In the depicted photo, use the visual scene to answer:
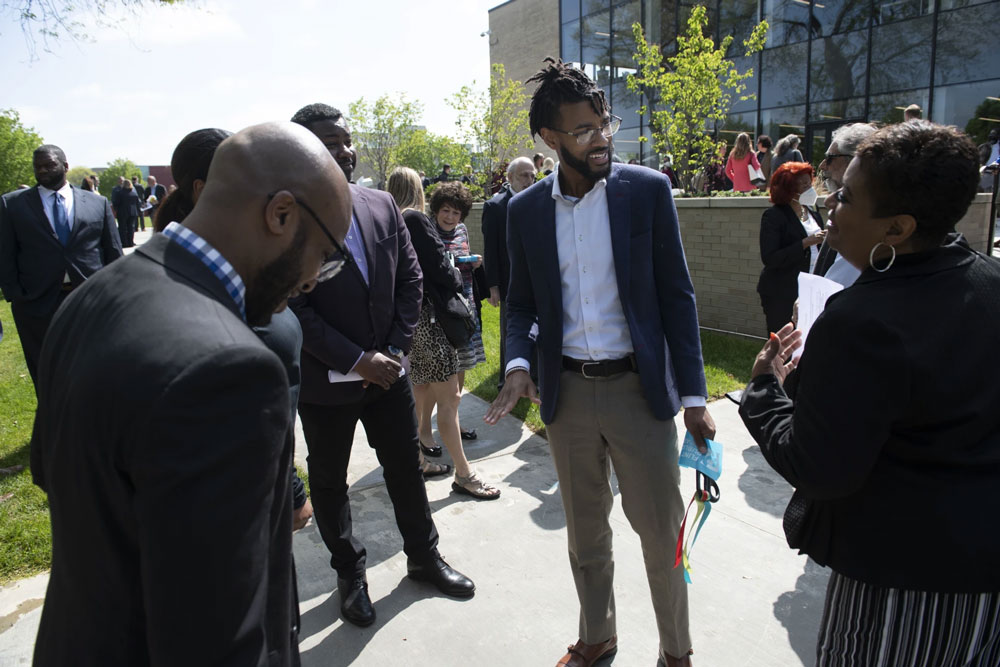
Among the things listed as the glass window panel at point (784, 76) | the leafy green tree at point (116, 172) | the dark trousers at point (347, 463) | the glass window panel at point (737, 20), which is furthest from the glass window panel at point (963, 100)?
the leafy green tree at point (116, 172)

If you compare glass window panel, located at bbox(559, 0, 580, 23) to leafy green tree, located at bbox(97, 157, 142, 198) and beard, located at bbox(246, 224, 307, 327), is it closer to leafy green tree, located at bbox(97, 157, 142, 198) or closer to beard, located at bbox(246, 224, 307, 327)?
beard, located at bbox(246, 224, 307, 327)

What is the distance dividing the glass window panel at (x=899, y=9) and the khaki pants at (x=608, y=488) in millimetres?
16662

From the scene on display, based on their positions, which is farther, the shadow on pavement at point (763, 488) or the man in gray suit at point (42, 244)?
the man in gray suit at point (42, 244)

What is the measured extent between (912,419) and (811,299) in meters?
0.61

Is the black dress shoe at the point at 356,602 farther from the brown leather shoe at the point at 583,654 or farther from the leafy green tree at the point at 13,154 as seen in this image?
the leafy green tree at the point at 13,154

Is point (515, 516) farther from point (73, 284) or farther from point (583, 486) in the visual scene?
point (73, 284)

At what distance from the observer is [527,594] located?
10.7 feet

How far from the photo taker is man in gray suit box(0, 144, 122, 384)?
17.6 ft

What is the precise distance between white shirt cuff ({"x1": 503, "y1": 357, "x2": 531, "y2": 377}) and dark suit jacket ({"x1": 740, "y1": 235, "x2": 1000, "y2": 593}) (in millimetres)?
1175

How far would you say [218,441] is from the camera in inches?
38.9

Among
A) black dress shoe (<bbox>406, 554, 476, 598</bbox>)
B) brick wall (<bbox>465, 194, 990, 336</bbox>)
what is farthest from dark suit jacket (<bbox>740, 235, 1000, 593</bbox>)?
brick wall (<bbox>465, 194, 990, 336</bbox>)

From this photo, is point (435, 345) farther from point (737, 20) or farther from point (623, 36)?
point (623, 36)

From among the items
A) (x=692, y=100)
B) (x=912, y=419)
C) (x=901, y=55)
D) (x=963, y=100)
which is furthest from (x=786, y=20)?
(x=912, y=419)

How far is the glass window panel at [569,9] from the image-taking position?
24094 mm
